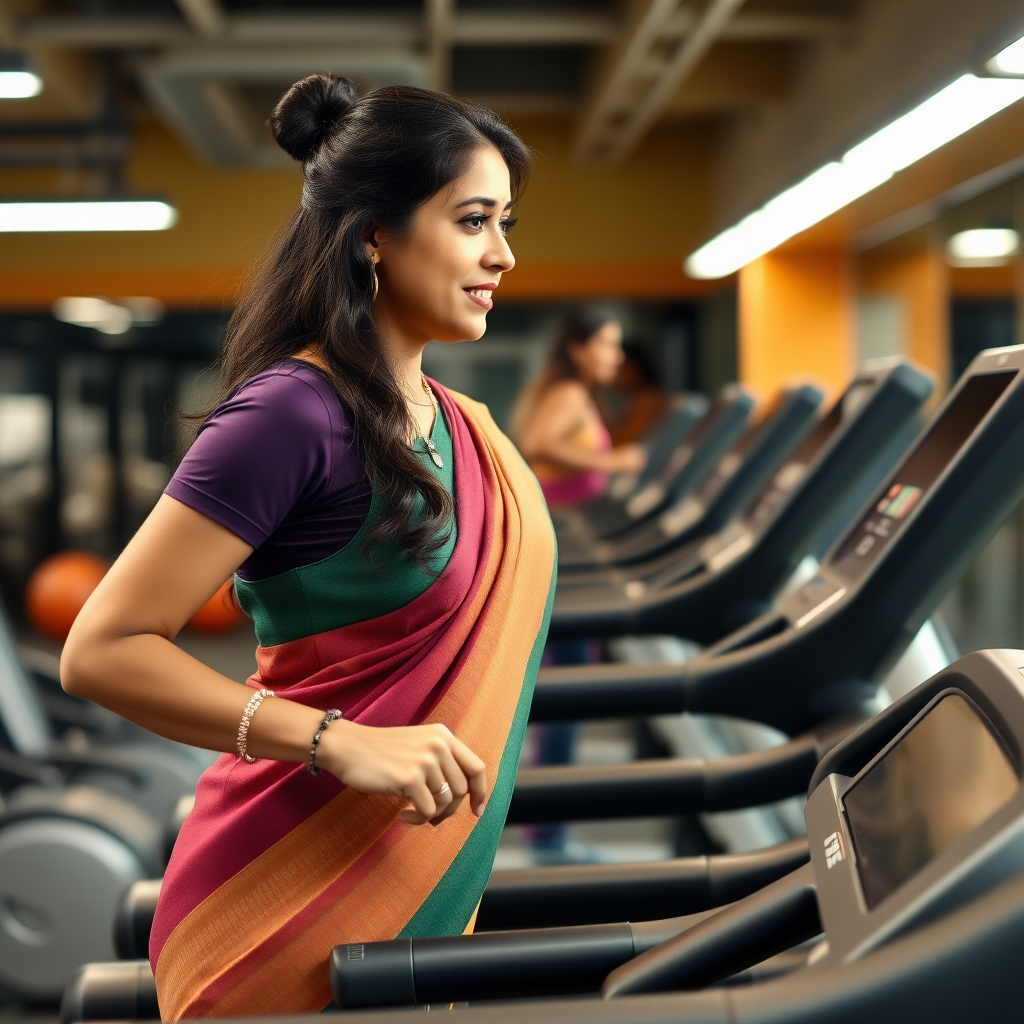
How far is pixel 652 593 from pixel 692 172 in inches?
241

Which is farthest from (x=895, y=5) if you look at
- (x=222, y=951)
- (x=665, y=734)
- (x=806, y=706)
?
(x=222, y=951)

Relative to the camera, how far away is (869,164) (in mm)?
3779

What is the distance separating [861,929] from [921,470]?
0.93 meters

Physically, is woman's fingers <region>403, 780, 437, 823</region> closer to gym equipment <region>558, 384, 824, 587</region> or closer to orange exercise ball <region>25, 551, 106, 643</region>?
gym equipment <region>558, 384, 824, 587</region>

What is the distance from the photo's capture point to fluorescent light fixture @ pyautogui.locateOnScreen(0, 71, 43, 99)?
3781 millimetres

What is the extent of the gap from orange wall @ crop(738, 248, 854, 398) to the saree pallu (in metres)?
6.10

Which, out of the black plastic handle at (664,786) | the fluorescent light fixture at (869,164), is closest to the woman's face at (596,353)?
the fluorescent light fixture at (869,164)

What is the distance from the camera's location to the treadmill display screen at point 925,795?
28.2 inches

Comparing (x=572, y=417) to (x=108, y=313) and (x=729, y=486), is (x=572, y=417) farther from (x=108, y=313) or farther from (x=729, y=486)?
(x=108, y=313)

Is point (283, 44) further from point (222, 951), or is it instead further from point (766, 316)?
point (222, 951)

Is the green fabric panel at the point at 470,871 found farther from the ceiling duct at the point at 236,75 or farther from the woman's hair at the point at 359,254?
the ceiling duct at the point at 236,75

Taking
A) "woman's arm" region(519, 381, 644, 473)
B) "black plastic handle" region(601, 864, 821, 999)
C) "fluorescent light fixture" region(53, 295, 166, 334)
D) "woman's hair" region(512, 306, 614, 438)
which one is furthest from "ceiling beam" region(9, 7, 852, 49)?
"black plastic handle" region(601, 864, 821, 999)

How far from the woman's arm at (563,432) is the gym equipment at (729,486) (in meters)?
0.41

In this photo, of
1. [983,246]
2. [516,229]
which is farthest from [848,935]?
[516,229]
